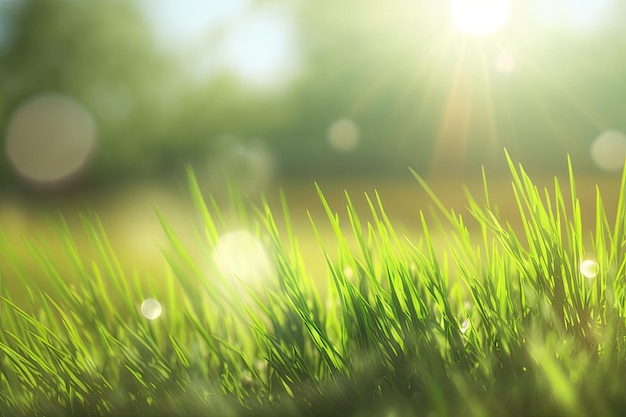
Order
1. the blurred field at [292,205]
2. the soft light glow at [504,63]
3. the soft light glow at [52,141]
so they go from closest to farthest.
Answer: the blurred field at [292,205], the soft light glow at [504,63], the soft light glow at [52,141]

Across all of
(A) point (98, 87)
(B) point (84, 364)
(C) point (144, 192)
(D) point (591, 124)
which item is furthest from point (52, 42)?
(B) point (84, 364)

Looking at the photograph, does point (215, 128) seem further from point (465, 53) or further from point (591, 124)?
point (591, 124)

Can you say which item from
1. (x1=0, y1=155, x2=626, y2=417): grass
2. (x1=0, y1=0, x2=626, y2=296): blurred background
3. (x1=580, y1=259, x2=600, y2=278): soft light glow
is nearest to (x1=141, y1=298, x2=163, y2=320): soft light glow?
(x1=0, y1=155, x2=626, y2=417): grass

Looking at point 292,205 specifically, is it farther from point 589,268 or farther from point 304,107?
point 589,268

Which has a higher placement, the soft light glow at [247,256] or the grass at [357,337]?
the soft light glow at [247,256]

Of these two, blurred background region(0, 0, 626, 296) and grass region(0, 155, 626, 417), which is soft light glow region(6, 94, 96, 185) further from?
grass region(0, 155, 626, 417)

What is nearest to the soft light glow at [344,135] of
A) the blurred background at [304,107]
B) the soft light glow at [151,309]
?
the blurred background at [304,107]

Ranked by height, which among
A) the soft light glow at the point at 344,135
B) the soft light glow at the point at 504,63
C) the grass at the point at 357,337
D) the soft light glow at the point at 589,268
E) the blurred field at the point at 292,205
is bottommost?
the grass at the point at 357,337

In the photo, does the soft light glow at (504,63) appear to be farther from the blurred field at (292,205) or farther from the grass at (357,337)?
the grass at (357,337)
